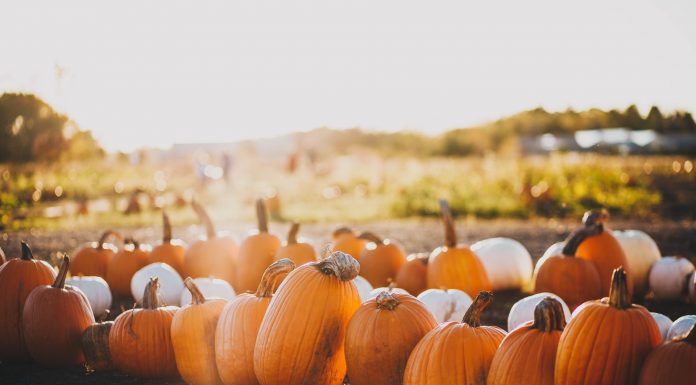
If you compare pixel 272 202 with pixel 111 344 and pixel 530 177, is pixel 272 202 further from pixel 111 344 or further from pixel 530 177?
pixel 111 344

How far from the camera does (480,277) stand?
5.77 metres

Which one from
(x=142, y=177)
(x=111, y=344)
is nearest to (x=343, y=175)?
(x=142, y=177)

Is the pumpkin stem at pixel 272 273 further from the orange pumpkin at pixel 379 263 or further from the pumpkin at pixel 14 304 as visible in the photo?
the orange pumpkin at pixel 379 263

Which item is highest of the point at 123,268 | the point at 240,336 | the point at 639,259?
the point at 123,268

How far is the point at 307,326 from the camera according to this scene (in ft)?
11.6

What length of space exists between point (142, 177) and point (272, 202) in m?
11.1

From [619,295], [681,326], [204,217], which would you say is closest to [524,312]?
[681,326]

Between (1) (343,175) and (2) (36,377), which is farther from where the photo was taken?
(1) (343,175)

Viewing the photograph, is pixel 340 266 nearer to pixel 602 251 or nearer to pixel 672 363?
pixel 672 363

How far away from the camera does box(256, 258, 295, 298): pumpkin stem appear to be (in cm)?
388

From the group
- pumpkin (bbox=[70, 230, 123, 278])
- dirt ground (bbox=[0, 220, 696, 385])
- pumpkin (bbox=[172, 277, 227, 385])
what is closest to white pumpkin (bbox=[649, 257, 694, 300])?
dirt ground (bbox=[0, 220, 696, 385])

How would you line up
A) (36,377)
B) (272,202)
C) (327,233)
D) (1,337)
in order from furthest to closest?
(272,202)
(327,233)
(1,337)
(36,377)

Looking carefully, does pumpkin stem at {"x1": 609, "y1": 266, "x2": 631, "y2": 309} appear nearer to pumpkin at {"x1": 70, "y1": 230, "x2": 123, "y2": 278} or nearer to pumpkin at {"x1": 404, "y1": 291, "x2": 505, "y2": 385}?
pumpkin at {"x1": 404, "y1": 291, "x2": 505, "y2": 385}

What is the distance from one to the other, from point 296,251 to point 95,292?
5.40 ft
